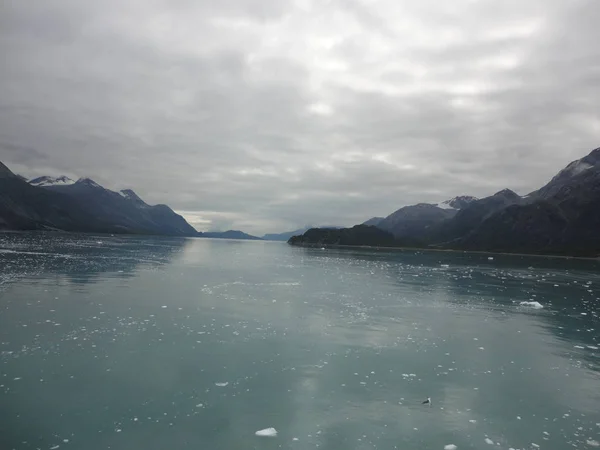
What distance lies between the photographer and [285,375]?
58.5 ft

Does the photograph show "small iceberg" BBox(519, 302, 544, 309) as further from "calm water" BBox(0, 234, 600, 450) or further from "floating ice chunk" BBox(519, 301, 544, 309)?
"calm water" BBox(0, 234, 600, 450)

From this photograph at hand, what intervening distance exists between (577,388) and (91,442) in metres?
19.4

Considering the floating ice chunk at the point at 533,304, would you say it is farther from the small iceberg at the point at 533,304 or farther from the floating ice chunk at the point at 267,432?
the floating ice chunk at the point at 267,432

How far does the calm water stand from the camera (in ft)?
41.9

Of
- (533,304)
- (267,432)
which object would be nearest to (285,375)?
(267,432)

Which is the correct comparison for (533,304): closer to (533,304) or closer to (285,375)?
(533,304)

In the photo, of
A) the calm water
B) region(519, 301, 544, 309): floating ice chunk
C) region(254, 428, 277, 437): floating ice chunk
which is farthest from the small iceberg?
region(254, 428, 277, 437): floating ice chunk

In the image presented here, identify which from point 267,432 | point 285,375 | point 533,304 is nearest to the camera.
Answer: point 267,432

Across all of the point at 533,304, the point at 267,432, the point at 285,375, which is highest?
the point at 533,304

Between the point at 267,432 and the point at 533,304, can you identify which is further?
the point at 533,304

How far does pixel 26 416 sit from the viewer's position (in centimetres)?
1302

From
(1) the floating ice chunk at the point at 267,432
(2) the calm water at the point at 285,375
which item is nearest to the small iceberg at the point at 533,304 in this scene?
(2) the calm water at the point at 285,375

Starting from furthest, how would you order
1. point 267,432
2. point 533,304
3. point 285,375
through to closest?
point 533,304 → point 285,375 → point 267,432

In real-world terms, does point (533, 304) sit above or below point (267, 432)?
above
